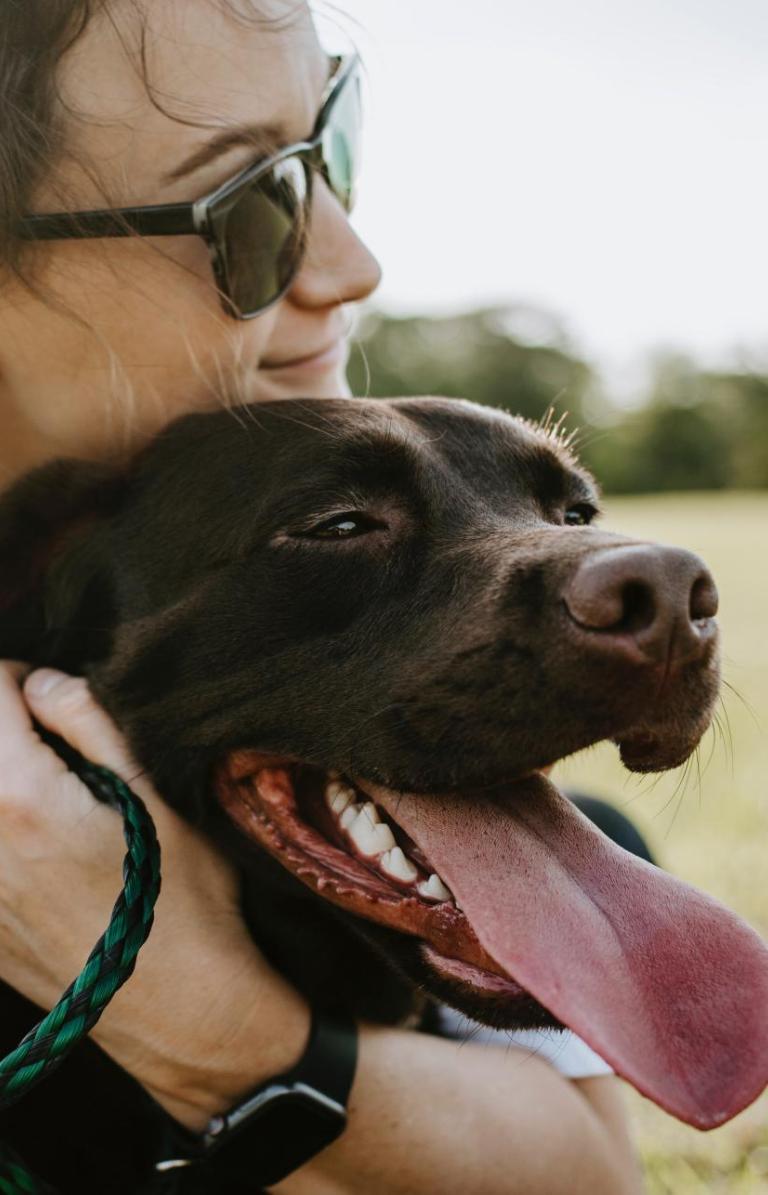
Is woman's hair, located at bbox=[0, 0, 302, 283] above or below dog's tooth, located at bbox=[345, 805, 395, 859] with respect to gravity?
above

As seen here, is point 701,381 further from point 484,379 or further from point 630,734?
point 630,734

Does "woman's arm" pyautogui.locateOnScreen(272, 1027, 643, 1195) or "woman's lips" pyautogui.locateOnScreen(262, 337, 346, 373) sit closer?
"woman's arm" pyautogui.locateOnScreen(272, 1027, 643, 1195)

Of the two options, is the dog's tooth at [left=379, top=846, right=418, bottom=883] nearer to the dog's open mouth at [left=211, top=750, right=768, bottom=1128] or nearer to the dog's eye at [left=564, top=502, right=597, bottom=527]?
the dog's open mouth at [left=211, top=750, right=768, bottom=1128]

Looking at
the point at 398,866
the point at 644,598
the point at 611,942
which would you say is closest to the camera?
the point at 644,598

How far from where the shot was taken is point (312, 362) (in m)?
3.28

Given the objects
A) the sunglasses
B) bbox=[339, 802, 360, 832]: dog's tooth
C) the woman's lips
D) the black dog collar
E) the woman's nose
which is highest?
the sunglasses

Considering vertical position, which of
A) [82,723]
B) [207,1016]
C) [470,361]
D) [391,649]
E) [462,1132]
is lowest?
[470,361]

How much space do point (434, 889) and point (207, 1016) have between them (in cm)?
52

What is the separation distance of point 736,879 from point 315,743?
12.9 ft

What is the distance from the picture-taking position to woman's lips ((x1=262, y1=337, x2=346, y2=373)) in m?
3.20

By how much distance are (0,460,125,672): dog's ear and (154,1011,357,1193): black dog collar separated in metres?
1.04

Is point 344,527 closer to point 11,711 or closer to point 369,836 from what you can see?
point 369,836

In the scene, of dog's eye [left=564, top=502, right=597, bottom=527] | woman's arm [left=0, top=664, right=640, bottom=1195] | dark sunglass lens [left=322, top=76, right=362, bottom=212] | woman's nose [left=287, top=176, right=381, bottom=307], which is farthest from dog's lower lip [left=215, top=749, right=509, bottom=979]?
dark sunglass lens [left=322, top=76, right=362, bottom=212]

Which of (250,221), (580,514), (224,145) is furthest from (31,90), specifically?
(580,514)
